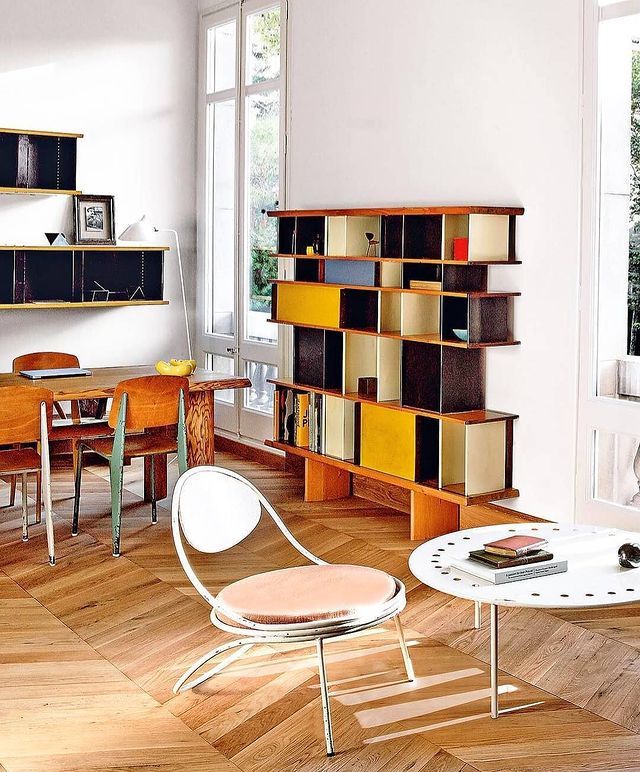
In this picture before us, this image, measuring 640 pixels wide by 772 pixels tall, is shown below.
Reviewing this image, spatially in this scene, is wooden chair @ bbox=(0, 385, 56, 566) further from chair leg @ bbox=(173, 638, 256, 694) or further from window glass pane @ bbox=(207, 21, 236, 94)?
window glass pane @ bbox=(207, 21, 236, 94)

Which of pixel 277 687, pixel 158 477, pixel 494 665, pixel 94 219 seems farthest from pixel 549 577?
pixel 94 219

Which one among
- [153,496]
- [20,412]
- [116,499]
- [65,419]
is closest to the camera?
[20,412]

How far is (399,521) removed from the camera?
19.5 feet

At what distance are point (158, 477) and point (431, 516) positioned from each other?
167cm

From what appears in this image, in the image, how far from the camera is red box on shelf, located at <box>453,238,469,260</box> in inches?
206

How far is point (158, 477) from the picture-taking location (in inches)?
245

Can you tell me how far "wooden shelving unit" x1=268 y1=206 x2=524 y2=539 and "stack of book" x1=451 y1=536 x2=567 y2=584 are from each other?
5.53ft

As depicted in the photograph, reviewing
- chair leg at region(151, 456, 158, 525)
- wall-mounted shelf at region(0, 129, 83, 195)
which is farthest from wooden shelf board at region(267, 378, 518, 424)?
wall-mounted shelf at region(0, 129, 83, 195)

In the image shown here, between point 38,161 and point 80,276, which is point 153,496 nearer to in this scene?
point 80,276

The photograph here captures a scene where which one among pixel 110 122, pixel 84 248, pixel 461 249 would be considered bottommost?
pixel 461 249

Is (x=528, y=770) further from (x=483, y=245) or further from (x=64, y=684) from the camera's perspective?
(x=483, y=245)

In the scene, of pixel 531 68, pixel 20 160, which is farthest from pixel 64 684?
pixel 20 160

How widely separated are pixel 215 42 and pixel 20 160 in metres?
1.82

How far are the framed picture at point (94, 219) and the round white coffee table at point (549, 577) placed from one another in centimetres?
453
